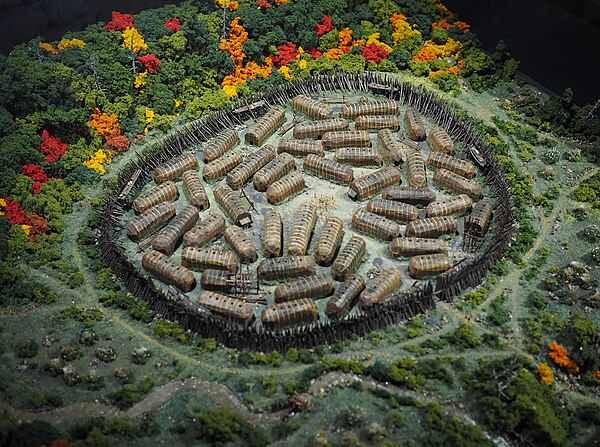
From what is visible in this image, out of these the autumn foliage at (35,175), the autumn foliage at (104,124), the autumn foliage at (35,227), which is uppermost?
the autumn foliage at (104,124)

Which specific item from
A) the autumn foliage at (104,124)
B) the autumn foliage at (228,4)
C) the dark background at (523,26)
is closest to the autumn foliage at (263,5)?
the autumn foliage at (228,4)

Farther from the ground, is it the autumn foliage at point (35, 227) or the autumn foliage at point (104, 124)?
the autumn foliage at point (104, 124)

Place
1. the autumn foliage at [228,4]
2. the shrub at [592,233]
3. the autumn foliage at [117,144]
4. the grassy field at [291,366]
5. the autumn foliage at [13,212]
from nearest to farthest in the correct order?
the grassy field at [291,366], the autumn foliage at [13,212], the shrub at [592,233], the autumn foliage at [117,144], the autumn foliage at [228,4]

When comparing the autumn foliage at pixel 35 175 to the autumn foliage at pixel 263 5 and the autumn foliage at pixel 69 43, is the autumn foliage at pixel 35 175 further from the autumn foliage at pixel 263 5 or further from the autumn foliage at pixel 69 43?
the autumn foliage at pixel 263 5

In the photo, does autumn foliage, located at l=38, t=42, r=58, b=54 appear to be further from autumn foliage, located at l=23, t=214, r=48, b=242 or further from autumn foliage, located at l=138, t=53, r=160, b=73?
autumn foliage, located at l=23, t=214, r=48, b=242

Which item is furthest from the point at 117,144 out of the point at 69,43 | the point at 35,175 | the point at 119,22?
→ the point at 119,22

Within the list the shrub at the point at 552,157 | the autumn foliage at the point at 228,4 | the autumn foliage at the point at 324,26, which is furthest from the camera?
the autumn foliage at the point at 324,26

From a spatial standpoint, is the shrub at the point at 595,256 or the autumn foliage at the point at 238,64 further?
the autumn foliage at the point at 238,64

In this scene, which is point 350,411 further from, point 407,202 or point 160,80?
point 160,80
